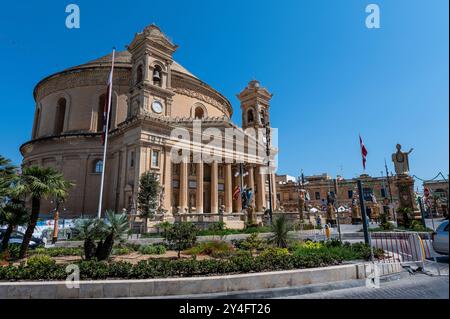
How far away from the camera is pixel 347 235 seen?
71.1 feet

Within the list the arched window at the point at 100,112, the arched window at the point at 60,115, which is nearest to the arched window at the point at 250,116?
the arched window at the point at 100,112

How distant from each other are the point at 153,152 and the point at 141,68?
11.2 meters

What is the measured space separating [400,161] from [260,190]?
2307 centimetres

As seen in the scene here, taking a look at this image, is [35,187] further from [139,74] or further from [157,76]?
[139,74]

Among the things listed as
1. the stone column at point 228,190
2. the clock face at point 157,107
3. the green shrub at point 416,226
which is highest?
the clock face at point 157,107

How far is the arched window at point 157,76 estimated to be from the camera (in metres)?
34.0

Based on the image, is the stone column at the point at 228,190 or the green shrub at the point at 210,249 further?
the stone column at the point at 228,190

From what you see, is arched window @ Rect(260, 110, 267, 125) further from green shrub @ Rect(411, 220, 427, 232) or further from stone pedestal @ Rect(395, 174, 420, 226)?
green shrub @ Rect(411, 220, 427, 232)

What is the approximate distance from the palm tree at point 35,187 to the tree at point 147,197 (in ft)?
41.8

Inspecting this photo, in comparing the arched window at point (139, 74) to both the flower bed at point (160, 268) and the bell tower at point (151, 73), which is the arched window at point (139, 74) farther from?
the flower bed at point (160, 268)

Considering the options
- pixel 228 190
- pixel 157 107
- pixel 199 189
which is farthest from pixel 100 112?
pixel 228 190

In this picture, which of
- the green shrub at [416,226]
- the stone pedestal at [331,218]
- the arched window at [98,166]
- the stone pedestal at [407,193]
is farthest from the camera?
the arched window at [98,166]

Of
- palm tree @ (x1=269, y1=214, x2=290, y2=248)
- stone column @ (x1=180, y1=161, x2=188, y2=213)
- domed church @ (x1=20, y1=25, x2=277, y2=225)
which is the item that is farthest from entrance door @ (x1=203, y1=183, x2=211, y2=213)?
palm tree @ (x1=269, y1=214, x2=290, y2=248)

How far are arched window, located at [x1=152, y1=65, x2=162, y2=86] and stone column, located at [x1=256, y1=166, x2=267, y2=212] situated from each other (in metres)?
21.4
